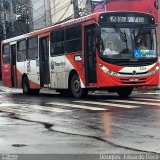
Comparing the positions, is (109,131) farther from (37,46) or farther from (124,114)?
(37,46)

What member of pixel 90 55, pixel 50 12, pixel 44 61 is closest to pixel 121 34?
pixel 90 55

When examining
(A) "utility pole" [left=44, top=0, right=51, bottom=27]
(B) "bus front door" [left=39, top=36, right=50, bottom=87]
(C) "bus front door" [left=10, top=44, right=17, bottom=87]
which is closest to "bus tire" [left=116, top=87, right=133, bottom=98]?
(B) "bus front door" [left=39, top=36, right=50, bottom=87]

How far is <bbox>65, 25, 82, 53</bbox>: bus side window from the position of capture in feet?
60.1

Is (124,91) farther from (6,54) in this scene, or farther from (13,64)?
(6,54)

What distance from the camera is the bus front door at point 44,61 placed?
21406 millimetres

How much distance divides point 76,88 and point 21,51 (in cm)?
645


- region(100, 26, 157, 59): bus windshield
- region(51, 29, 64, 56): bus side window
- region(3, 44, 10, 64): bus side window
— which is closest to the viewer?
region(100, 26, 157, 59): bus windshield

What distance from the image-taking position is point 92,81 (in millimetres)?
17688

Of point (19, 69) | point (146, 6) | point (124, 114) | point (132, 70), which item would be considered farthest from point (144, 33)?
point (146, 6)

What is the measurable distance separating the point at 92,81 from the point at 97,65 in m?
0.76

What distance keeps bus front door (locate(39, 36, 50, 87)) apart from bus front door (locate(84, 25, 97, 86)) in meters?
3.83

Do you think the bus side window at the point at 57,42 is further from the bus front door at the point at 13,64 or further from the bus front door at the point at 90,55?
the bus front door at the point at 13,64

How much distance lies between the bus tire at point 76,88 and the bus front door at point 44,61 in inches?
98.7

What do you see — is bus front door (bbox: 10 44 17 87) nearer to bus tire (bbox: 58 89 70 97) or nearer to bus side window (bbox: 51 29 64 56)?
bus tire (bbox: 58 89 70 97)
